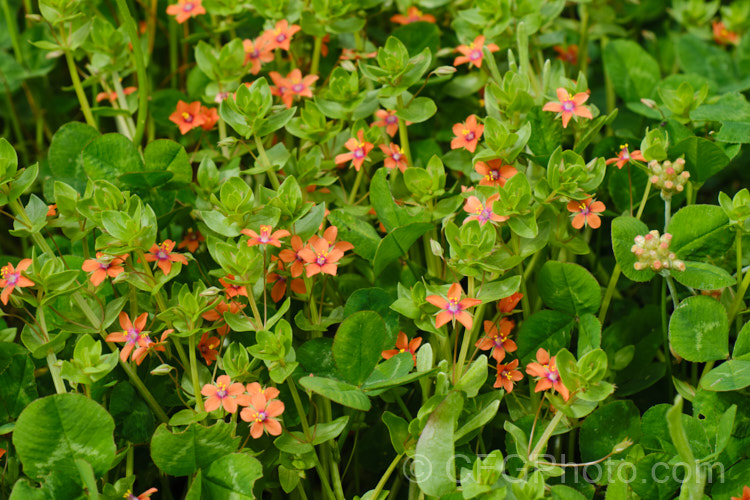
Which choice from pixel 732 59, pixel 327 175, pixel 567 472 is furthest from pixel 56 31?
pixel 732 59

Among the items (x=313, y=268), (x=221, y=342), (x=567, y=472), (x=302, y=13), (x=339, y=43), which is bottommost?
(x=567, y=472)

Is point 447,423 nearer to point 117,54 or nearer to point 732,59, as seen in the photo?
point 117,54

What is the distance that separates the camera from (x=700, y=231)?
101 centimetres

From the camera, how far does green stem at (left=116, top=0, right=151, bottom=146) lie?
3.71 ft

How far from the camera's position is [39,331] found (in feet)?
3.24

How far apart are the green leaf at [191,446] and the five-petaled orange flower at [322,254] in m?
0.23

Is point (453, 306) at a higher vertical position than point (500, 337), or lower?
higher

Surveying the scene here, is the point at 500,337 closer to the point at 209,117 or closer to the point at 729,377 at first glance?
the point at 729,377

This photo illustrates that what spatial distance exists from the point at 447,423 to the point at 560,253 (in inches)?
15.4

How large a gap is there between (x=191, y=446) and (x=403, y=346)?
31 cm

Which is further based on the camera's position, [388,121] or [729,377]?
[388,121]

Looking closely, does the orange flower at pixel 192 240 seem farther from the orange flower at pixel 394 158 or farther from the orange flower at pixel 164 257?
the orange flower at pixel 394 158

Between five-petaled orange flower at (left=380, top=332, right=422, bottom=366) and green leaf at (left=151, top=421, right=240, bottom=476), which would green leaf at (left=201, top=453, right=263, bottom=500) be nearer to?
green leaf at (left=151, top=421, right=240, bottom=476)

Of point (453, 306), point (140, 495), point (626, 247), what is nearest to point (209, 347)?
point (140, 495)
